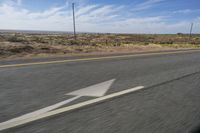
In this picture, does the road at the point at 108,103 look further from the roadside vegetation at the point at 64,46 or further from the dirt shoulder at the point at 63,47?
the roadside vegetation at the point at 64,46

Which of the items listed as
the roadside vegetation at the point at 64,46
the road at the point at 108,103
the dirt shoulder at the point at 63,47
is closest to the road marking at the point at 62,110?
the road at the point at 108,103

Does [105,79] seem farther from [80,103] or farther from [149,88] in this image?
[80,103]

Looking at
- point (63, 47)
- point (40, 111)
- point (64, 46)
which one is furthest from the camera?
point (64, 46)

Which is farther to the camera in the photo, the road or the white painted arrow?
the white painted arrow

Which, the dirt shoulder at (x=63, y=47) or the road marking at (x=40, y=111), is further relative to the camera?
the dirt shoulder at (x=63, y=47)

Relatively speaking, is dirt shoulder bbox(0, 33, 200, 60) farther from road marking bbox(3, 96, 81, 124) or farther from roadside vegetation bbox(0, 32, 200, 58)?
road marking bbox(3, 96, 81, 124)

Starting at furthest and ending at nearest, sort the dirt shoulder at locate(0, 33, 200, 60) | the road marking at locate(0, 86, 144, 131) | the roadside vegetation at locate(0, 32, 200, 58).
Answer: the roadside vegetation at locate(0, 32, 200, 58) < the dirt shoulder at locate(0, 33, 200, 60) < the road marking at locate(0, 86, 144, 131)

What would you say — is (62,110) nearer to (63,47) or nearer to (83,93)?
(83,93)

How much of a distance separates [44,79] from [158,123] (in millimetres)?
3632

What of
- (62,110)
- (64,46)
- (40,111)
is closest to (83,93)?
(62,110)

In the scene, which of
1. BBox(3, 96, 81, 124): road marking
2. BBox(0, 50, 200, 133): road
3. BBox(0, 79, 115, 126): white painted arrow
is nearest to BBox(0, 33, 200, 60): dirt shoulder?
BBox(0, 50, 200, 133): road

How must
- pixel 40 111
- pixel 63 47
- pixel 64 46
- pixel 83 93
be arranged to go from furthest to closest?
pixel 64 46
pixel 63 47
pixel 83 93
pixel 40 111

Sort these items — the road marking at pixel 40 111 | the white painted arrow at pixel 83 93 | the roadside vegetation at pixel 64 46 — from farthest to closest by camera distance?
the roadside vegetation at pixel 64 46 → the white painted arrow at pixel 83 93 → the road marking at pixel 40 111

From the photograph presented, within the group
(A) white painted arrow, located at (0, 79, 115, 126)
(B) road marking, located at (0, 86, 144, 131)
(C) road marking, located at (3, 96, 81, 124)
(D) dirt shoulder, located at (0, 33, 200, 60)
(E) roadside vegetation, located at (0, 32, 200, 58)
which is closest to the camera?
(B) road marking, located at (0, 86, 144, 131)
